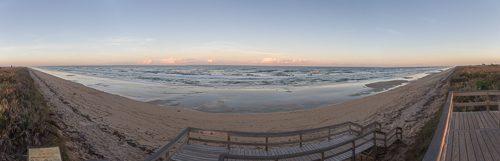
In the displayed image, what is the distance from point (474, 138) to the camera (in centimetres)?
550

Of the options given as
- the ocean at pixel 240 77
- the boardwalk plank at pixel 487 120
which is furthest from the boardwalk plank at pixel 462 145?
the ocean at pixel 240 77

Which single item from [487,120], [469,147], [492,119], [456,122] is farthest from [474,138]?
[492,119]

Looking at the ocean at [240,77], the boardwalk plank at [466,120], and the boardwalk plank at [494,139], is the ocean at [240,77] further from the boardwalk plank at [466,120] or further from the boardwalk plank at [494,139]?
the boardwalk plank at [494,139]

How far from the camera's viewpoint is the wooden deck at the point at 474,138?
4.54 m

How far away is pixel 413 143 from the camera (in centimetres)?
732

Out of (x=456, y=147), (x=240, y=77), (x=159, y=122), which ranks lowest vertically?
(x=159, y=122)

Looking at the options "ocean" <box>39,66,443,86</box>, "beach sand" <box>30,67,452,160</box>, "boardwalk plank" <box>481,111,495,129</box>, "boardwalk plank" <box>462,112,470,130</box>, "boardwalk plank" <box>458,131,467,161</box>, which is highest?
"boardwalk plank" <box>481,111,495,129</box>

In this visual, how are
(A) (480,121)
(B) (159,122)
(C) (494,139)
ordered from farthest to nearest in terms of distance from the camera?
(B) (159,122), (A) (480,121), (C) (494,139)

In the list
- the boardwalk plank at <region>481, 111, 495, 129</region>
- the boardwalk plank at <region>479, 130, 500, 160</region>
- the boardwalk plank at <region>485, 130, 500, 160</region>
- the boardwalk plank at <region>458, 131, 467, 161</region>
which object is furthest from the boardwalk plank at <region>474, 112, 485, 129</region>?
the boardwalk plank at <region>458, 131, 467, 161</region>

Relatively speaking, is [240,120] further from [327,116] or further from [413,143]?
[413,143]

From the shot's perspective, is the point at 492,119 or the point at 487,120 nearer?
the point at 487,120

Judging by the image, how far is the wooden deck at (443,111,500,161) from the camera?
4.54 meters

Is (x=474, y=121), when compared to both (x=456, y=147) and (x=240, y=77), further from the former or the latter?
(x=240, y=77)

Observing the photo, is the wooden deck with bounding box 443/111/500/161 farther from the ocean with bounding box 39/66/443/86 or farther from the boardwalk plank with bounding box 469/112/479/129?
the ocean with bounding box 39/66/443/86
